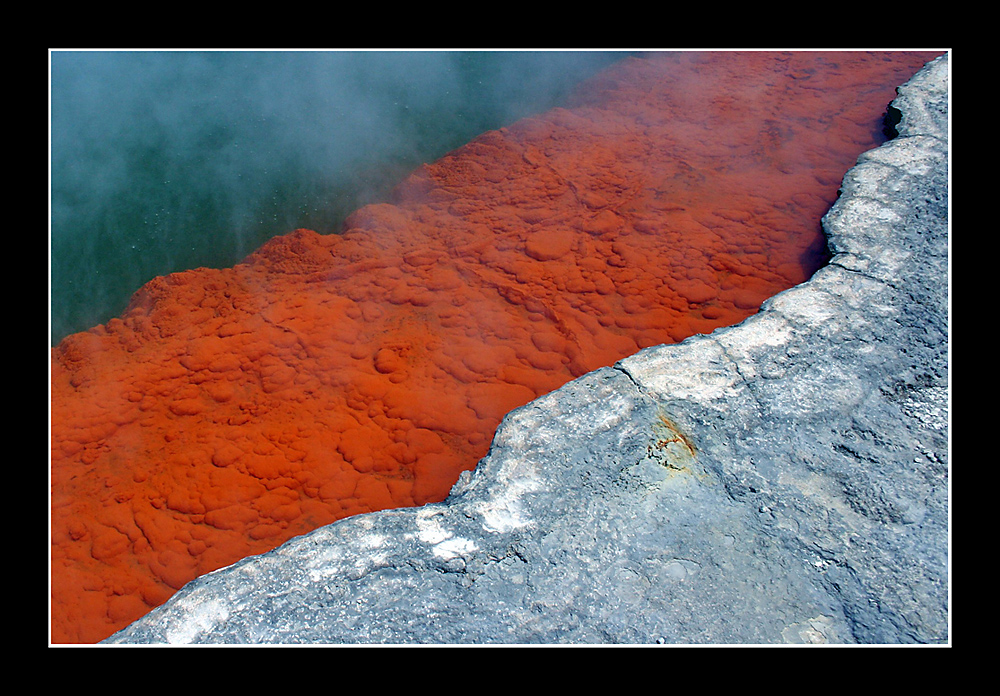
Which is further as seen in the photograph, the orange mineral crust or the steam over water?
the steam over water

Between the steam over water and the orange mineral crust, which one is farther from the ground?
the steam over water

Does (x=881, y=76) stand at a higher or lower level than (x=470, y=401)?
higher

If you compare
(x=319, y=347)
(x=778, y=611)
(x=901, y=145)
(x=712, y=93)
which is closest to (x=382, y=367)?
(x=319, y=347)

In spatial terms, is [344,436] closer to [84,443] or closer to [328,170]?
[84,443]

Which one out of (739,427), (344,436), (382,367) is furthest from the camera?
(382,367)

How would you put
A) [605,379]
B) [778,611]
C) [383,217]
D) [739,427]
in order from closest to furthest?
[778,611], [739,427], [605,379], [383,217]
